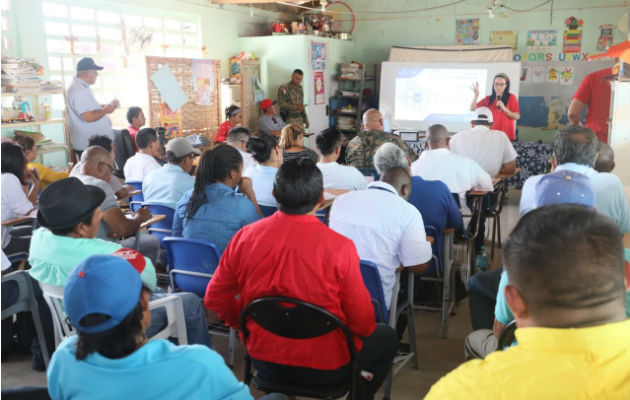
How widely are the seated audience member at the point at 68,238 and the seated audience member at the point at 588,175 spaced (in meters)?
1.97

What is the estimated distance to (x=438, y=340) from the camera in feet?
10.8

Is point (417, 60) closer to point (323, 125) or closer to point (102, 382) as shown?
point (323, 125)

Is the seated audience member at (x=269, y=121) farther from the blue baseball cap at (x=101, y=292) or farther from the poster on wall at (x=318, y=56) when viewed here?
the blue baseball cap at (x=101, y=292)

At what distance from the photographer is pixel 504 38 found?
9352 mm

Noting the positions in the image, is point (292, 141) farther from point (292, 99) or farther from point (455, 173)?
point (292, 99)

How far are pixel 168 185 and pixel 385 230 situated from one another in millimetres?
1776

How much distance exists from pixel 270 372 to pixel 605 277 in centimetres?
133

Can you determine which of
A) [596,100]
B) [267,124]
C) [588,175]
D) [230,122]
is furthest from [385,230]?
[267,124]

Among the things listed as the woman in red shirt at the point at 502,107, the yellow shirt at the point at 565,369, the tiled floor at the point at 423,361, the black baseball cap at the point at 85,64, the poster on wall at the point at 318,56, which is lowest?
the tiled floor at the point at 423,361

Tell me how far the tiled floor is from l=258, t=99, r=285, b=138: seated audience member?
16.6 feet

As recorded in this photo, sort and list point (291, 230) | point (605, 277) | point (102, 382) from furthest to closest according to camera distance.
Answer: point (291, 230) → point (102, 382) → point (605, 277)

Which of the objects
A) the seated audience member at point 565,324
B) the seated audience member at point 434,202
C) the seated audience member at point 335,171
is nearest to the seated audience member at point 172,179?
the seated audience member at point 335,171

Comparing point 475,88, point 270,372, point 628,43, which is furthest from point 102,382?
point 475,88

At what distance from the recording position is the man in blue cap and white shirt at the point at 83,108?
556 cm
